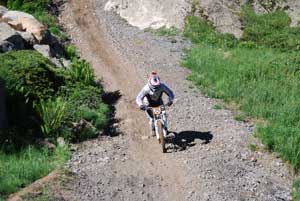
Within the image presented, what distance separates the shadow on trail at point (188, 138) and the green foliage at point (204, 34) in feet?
33.9

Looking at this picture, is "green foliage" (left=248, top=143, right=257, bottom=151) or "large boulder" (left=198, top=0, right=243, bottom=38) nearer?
"green foliage" (left=248, top=143, right=257, bottom=151)

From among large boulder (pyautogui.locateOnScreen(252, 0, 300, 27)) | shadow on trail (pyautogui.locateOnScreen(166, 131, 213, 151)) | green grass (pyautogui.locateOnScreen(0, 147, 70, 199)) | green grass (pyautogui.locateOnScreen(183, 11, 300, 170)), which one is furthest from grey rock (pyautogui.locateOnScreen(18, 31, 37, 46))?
large boulder (pyautogui.locateOnScreen(252, 0, 300, 27))


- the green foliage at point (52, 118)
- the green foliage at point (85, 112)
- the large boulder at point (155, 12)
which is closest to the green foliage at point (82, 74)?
the green foliage at point (85, 112)

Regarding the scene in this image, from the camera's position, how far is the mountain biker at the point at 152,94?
1459 cm

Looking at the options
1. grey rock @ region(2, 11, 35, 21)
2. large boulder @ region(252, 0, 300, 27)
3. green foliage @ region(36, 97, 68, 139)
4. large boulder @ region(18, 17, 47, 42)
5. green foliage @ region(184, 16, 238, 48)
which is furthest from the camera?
large boulder @ region(252, 0, 300, 27)

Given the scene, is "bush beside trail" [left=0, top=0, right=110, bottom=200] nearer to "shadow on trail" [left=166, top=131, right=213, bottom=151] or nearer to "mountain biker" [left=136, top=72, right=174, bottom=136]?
"mountain biker" [left=136, top=72, right=174, bottom=136]

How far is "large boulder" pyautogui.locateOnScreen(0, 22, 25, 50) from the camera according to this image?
18.9 m

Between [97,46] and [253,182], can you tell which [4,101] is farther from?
[97,46]

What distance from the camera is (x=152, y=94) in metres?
14.8

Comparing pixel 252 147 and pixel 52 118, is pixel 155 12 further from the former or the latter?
pixel 252 147

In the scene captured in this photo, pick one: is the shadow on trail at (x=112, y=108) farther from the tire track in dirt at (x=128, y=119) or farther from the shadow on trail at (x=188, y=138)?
the shadow on trail at (x=188, y=138)

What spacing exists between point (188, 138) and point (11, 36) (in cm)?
765

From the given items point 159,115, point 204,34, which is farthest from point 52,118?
point 204,34

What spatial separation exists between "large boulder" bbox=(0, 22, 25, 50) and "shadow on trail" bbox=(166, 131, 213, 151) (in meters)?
7.07
